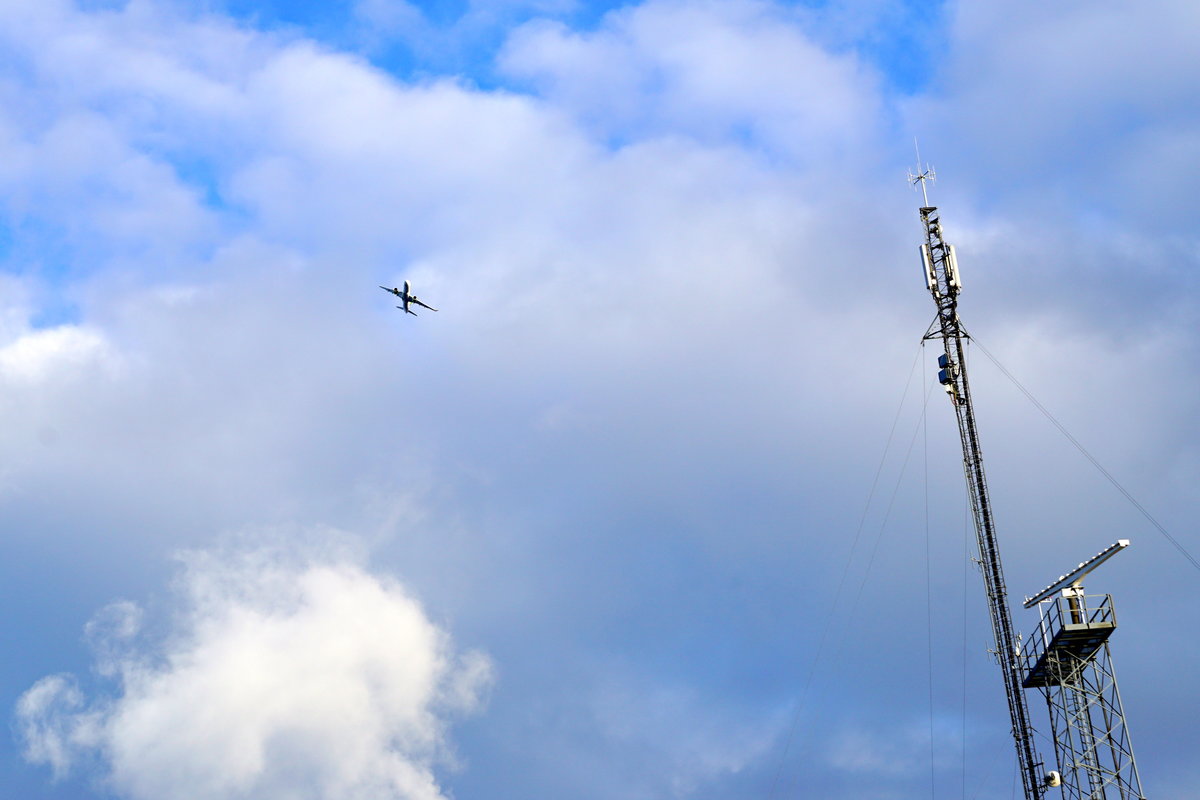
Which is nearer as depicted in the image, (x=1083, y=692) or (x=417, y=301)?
(x=1083, y=692)

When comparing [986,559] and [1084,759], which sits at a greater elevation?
[986,559]

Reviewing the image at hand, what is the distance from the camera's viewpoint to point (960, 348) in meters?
132

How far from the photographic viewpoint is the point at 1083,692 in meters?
114

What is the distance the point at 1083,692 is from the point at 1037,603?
26.2 ft

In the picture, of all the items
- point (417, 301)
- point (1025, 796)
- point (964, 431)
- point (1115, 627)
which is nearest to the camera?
point (1115, 627)

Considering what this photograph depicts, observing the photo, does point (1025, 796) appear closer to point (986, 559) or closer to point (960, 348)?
point (986, 559)

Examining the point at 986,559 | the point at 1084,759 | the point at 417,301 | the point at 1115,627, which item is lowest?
the point at 1084,759

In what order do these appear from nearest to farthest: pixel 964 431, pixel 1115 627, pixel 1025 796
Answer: pixel 1115 627 < pixel 1025 796 < pixel 964 431

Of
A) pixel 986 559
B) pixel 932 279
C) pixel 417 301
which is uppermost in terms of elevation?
pixel 417 301

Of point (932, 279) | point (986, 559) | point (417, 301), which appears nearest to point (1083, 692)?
point (986, 559)

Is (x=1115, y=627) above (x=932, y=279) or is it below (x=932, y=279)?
below

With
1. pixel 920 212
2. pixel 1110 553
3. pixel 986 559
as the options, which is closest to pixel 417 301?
pixel 920 212

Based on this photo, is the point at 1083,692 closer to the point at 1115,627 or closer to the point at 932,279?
the point at 1115,627

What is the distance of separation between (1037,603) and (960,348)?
27107 millimetres
